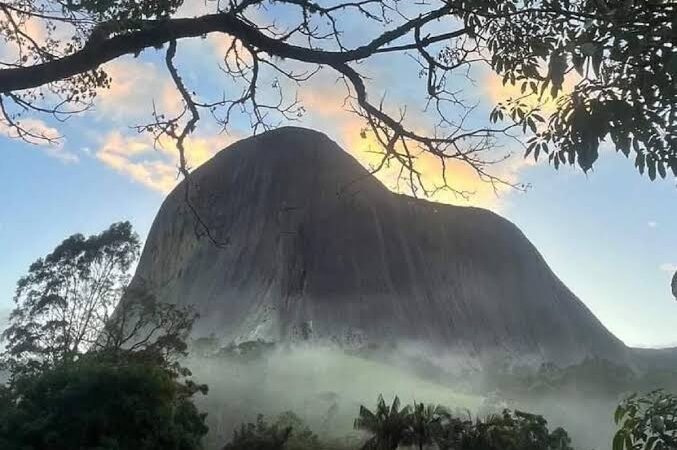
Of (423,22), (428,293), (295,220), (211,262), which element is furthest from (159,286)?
(423,22)

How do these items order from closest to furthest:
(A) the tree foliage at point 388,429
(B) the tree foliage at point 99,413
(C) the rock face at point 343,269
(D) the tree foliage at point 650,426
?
(D) the tree foliage at point 650,426, (B) the tree foliage at point 99,413, (A) the tree foliage at point 388,429, (C) the rock face at point 343,269

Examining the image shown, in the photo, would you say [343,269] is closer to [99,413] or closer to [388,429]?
[388,429]

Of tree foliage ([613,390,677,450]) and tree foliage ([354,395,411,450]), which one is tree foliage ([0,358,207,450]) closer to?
tree foliage ([354,395,411,450])

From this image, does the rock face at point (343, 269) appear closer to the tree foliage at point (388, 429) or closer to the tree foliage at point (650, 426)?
the tree foliage at point (388, 429)

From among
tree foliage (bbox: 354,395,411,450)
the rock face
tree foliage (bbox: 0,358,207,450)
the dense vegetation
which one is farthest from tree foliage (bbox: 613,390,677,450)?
the rock face

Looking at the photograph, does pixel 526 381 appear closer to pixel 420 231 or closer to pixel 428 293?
pixel 428 293

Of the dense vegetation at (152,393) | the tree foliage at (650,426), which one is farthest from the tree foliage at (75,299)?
the tree foliage at (650,426)
